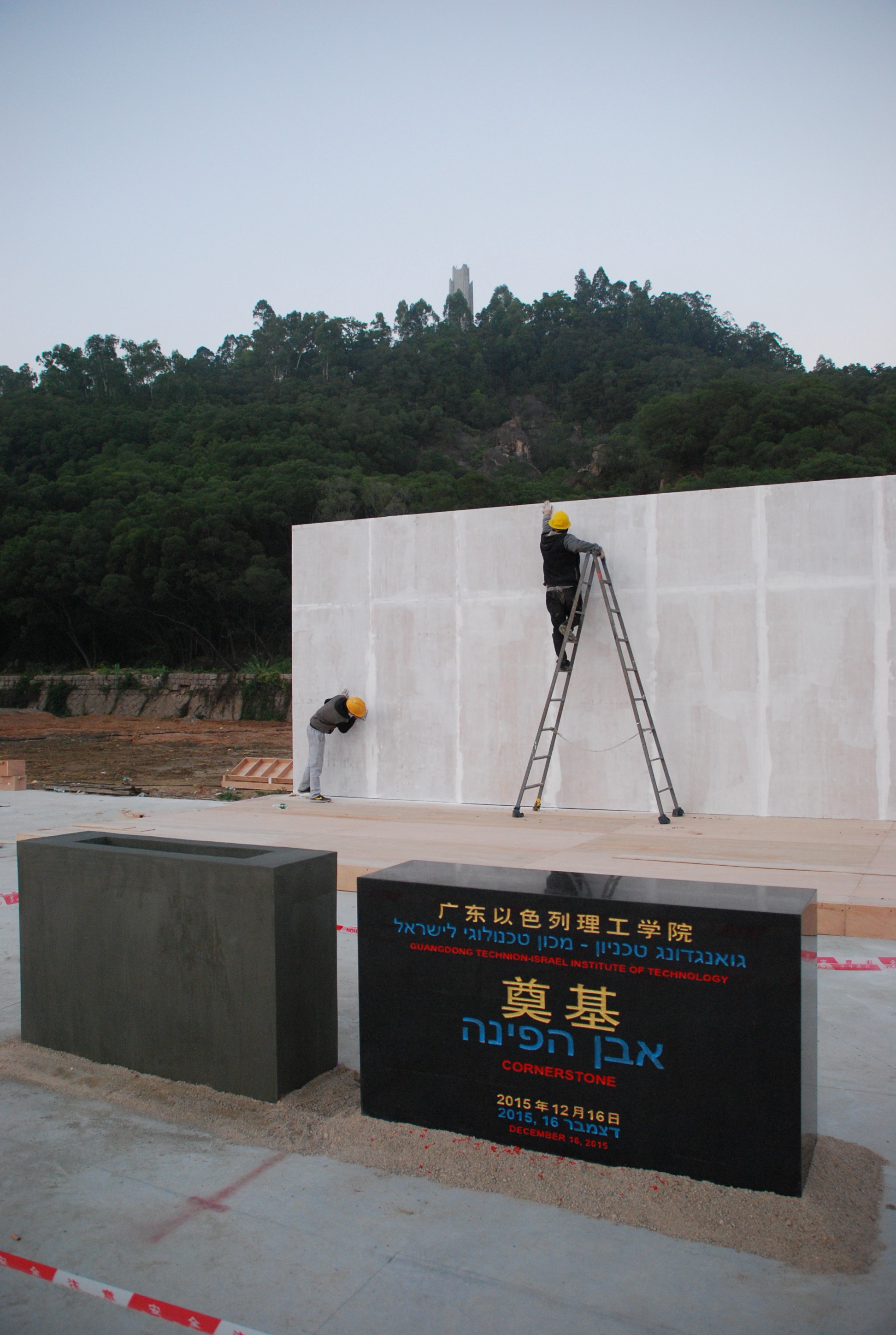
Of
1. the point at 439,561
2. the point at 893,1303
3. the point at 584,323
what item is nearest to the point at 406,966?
the point at 893,1303

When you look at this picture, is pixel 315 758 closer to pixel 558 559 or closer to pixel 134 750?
pixel 558 559

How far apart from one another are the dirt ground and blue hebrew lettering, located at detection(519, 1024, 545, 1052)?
484 inches

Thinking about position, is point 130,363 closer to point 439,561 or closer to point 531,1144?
point 439,561

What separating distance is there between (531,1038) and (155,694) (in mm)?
37136

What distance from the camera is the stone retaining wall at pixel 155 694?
3562cm

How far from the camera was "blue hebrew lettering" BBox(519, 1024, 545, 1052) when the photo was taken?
296cm

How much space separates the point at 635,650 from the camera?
31.7 feet

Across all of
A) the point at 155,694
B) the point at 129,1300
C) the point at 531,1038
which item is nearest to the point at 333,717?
the point at 531,1038

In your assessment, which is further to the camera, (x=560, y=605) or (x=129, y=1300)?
(x=560, y=605)

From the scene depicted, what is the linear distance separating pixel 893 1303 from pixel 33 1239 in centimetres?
221

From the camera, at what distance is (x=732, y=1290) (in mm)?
2318

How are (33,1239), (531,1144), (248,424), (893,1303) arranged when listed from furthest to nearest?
(248,424), (531,1144), (33,1239), (893,1303)

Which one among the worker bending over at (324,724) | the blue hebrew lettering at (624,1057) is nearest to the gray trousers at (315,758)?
the worker bending over at (324,724)

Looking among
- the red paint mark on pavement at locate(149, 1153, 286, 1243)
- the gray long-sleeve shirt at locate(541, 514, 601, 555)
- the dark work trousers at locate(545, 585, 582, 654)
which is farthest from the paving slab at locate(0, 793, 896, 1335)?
the dark work trousers at locate(545, 585, 582, 654)
